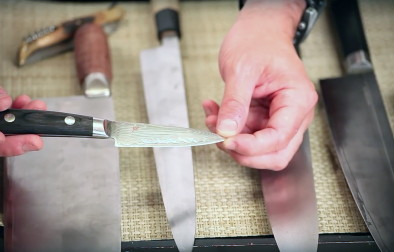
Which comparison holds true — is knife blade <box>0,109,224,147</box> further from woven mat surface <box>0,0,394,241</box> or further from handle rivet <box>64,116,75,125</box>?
woven mat surface <box>0,0,394,241</box>

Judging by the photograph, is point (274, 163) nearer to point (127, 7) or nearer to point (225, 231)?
point (225, 231)

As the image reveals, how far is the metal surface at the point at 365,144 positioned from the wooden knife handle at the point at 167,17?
0.95 ft

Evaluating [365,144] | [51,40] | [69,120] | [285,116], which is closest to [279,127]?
[285,116]

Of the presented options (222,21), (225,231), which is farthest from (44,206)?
(222,21)

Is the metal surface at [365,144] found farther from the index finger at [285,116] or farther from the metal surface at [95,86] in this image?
the metal surface at [95,86]

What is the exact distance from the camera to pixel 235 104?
562mm

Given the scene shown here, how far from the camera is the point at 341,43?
0.77 metres

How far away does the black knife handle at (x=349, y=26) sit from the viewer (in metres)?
0.74

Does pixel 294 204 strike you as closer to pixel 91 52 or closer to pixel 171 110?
pixel 171 110

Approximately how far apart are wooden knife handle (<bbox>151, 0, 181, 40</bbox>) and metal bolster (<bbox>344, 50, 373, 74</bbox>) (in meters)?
0.32

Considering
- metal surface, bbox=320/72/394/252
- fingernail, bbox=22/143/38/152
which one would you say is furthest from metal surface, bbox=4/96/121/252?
metal surface, bbox=320/72/394/252

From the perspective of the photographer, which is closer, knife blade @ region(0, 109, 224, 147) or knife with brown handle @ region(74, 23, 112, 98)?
knife blade @ region(0, 109, 224, 147)

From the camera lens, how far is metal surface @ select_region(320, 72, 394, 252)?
587 mm

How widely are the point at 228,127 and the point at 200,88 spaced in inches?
8.9
